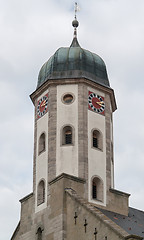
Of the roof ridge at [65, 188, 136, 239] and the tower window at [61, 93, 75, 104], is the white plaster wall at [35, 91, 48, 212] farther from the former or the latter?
the roof ridge at [65, 188, 136, 239]

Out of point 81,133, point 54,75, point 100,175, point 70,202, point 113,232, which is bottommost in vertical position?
point 113,232

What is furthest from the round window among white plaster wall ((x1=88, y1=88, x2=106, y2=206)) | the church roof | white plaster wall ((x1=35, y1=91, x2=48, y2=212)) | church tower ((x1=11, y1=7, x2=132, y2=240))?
the church roof

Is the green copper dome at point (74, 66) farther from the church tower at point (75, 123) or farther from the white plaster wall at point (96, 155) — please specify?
the white plaster wall at point (96, 155)

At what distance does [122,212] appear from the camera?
40375mm

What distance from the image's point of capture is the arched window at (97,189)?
1575 inches

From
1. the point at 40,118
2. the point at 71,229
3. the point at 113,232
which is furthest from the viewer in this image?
the point at 40,118

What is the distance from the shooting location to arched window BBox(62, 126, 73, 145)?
135 feet

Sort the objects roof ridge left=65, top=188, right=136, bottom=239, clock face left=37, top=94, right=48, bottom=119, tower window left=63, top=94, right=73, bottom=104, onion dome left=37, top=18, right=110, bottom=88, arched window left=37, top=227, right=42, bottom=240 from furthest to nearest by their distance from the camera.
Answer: onion dome left=37, top=18, right=110, bottom=88 → clock face left=37, top=94, right=48, bottom=119 → tower window left=63, top=94, right=73, bottom=104 → arched window left=37, top=227, right=42, bottom=240 → roof ridge left=65, top=188, right=136, bottom=239

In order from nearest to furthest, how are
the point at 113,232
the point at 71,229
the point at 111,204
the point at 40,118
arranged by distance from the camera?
the point at 113,232 < the point at 71,229 < the point at 111,204 < the point at 40,118

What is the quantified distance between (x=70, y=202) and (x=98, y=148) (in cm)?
587

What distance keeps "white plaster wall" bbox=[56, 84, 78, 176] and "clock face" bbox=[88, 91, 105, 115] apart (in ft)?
3.64

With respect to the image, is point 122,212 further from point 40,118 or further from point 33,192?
point 40,118

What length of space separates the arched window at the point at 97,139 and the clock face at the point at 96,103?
1.65 metres

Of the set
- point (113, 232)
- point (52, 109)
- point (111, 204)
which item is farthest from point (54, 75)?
point (113, 232)
